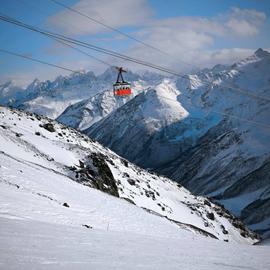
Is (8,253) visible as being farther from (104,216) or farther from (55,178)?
(55,178)

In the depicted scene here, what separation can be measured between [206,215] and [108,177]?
3041 centimetres

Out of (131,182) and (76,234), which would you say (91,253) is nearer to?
(76,234)

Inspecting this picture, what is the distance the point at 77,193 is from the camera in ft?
104

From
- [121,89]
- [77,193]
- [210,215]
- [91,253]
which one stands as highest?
[121,89]

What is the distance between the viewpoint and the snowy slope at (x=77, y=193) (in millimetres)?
23062

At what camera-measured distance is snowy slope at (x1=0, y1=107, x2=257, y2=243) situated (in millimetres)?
23062

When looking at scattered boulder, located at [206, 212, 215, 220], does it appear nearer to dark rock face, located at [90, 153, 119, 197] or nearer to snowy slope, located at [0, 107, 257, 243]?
snowy slope, located at [0, 107, 257, 243]

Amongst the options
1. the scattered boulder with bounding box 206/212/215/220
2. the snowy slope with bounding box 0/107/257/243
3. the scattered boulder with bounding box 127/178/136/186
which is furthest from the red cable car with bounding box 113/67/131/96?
the scattered boulder with bounding box 206/212/215/220

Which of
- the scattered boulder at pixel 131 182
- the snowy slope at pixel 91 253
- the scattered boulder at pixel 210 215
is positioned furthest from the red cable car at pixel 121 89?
the scattered boulder at pixel 210 215

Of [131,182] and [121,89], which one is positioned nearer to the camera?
[121,89]

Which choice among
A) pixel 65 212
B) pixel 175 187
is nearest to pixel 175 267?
pixel 65 212

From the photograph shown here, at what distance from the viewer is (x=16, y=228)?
49.7 ft

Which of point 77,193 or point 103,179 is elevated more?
point 77,193

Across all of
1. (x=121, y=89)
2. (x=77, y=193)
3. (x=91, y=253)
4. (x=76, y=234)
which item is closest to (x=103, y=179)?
(x=121, y=89)
